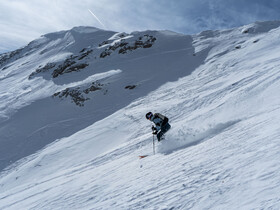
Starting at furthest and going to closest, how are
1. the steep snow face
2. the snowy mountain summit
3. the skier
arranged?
the steep snow face < the skier < the snowy mountain summit

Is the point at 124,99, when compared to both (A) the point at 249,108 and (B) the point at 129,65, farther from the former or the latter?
(A) the point at 249,108

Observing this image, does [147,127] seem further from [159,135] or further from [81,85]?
[81,85]

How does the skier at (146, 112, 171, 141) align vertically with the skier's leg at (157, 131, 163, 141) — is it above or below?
above

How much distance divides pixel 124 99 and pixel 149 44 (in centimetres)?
1776

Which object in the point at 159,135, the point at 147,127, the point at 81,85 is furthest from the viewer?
the point at 81,85

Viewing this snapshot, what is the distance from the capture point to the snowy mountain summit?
5.19 m

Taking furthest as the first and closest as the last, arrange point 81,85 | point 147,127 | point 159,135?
point 81,85
point 147,127
point 159,135

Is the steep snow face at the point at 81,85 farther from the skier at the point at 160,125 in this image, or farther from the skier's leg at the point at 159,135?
the skier's leg at the point at 159,135

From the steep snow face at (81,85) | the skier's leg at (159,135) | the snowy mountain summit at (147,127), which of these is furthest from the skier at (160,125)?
the steep snow face at (81,85)

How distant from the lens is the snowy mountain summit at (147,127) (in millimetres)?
5191

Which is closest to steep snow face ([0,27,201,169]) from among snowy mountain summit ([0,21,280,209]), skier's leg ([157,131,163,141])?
snowy mountain summit ([0,21,280,209])

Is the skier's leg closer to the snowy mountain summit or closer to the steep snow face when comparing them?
the snowy mountain summit

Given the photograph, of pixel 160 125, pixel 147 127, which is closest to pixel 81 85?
pixel 147 127

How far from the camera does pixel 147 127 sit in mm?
14164
